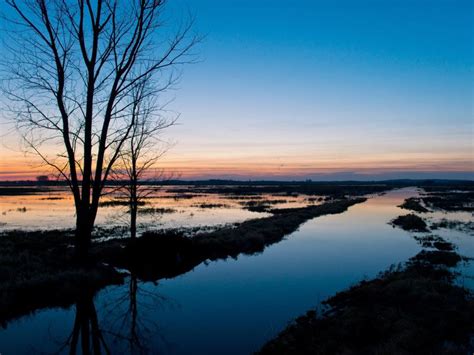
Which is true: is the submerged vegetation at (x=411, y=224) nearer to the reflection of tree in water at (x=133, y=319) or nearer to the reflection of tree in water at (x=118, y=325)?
the reflection of tree in water at (x=133, y=319)

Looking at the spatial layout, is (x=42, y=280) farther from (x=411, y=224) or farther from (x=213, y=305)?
(x=411, y=224)

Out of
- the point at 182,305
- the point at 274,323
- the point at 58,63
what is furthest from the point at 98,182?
the point at 274,323

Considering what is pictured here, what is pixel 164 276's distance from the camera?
16.0m

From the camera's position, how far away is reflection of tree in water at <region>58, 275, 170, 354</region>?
9.11m

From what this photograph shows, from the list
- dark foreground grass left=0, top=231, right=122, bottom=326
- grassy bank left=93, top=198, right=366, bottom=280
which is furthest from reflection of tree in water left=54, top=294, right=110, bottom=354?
grassy bank left=93, top=198, right=366, bottom=280

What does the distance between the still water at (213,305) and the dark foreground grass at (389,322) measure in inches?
31.4

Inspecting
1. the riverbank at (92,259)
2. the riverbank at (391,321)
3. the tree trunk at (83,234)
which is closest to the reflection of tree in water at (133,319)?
the riverbank at (92,259)

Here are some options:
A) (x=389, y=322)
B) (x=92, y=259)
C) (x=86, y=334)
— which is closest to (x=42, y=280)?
(x=92, y=259)

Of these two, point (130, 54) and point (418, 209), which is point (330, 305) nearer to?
point (130, 54)

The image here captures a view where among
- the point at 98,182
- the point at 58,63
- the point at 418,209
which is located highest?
the point at 58,63

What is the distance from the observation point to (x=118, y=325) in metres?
10.5

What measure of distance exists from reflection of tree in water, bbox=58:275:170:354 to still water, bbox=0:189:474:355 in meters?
0.03

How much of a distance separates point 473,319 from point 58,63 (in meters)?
15.8

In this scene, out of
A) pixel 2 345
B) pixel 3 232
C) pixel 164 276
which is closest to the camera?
pixel 2 345
